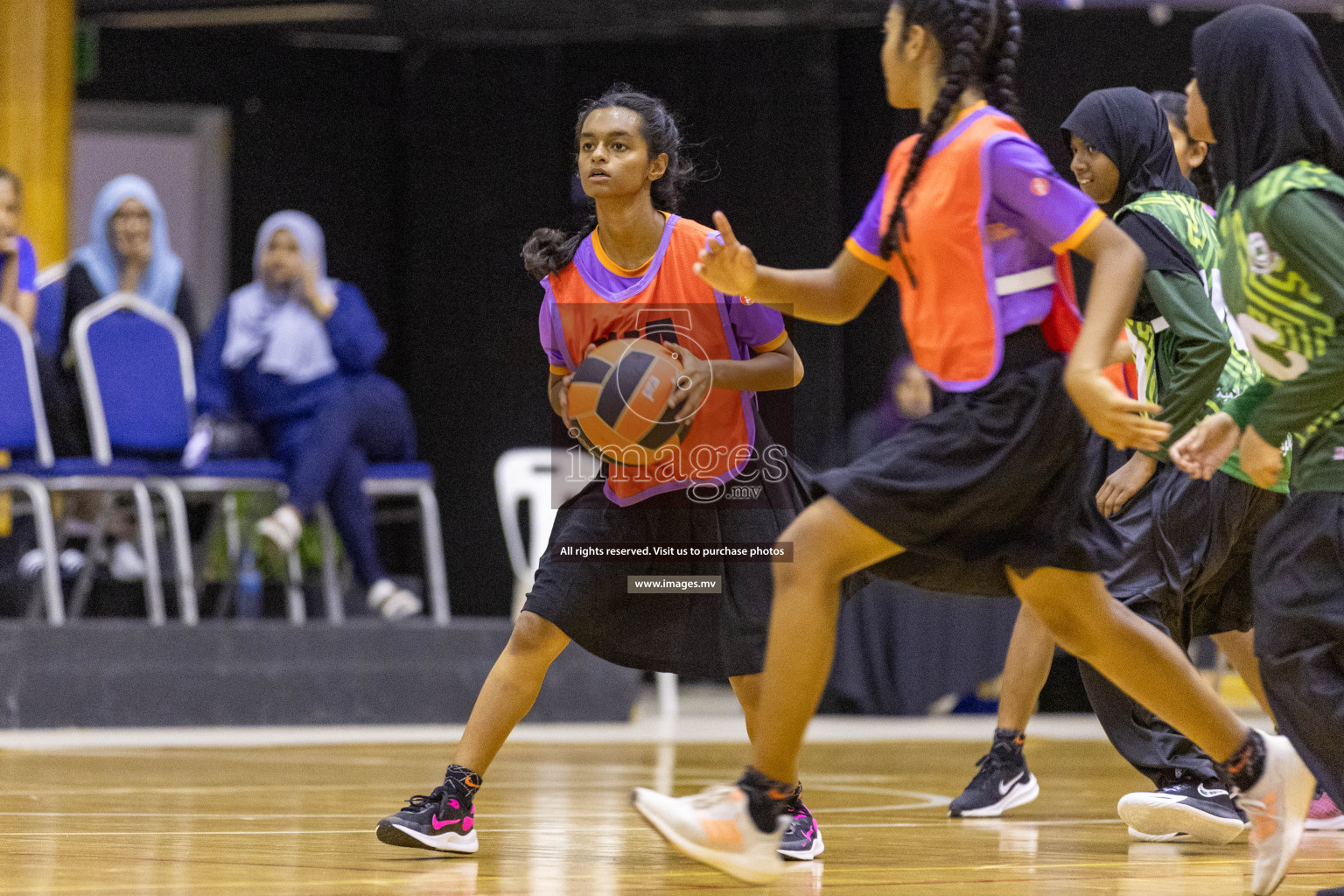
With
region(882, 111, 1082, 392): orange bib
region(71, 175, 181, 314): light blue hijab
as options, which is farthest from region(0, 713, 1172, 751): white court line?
region(882, 111, 1082, 392): orange bib

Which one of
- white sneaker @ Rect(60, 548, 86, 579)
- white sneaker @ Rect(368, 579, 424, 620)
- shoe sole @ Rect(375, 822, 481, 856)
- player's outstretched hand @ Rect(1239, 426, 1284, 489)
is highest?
player's outstretched hand @ Rect(1239, 426, 1284, 489)

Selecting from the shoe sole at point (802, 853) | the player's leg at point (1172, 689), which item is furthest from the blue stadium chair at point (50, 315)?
the player's leg at point (1172, 689)

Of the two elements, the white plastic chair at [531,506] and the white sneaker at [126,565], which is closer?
the white sneaker at [126,565]

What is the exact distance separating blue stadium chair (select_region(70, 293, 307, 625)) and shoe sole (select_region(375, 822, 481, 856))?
4.06m

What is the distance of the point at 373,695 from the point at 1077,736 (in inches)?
122

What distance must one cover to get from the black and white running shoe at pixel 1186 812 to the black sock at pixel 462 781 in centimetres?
140

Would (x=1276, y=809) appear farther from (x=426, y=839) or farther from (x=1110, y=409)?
(x=426, y=839)

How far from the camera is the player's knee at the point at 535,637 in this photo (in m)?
3.53

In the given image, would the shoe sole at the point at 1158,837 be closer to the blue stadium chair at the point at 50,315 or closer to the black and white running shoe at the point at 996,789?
the black and white running shoe at the point at 996,789

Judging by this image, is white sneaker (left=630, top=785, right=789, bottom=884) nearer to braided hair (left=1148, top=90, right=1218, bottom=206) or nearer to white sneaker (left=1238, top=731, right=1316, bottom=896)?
white sneaker (left=1238, top=731, right=1316, bottom=896)

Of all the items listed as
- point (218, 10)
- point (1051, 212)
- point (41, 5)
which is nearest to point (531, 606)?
point (1051, 212)

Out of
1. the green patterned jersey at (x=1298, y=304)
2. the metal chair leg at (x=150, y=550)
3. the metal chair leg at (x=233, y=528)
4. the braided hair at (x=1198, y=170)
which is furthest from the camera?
the metal chair leg at (x=233, y=528)

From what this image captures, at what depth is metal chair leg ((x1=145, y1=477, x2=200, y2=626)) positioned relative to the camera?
7316 millimetres

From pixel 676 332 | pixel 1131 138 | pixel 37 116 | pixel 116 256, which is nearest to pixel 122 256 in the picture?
pixel 116 256
